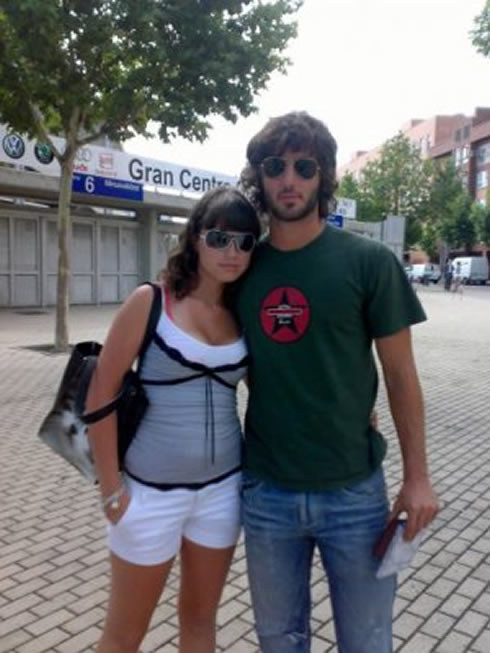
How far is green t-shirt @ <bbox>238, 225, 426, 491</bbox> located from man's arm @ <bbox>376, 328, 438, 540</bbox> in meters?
0.05

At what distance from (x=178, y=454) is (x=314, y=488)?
399 millimetres

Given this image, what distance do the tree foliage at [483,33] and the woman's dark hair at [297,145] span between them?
42.8 feet

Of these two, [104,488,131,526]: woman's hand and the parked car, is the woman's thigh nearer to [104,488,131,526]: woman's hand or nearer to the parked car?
[104,488,131,526]: woman's hand

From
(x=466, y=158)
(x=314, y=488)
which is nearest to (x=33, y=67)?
(x=314, y=488)

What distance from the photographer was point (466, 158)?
70062 mm

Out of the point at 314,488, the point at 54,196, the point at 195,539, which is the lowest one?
the point at 195,539

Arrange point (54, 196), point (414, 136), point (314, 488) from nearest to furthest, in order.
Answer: point (314, 488)
point (54, 196)
point (414, 136)

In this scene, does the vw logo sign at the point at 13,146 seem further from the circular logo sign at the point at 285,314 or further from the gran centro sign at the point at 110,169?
the circular logo sign at the point at 285,314

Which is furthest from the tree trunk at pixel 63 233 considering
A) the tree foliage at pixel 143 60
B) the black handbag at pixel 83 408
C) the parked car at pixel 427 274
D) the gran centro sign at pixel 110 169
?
the parked car at pixel 427 274

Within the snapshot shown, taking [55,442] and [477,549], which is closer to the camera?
[55,442]

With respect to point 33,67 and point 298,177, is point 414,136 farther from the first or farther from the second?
point 298,177

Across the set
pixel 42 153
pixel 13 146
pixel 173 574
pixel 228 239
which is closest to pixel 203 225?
pixel 228 239

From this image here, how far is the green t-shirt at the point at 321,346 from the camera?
1792 mm

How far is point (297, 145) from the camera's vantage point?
73.3 inches
